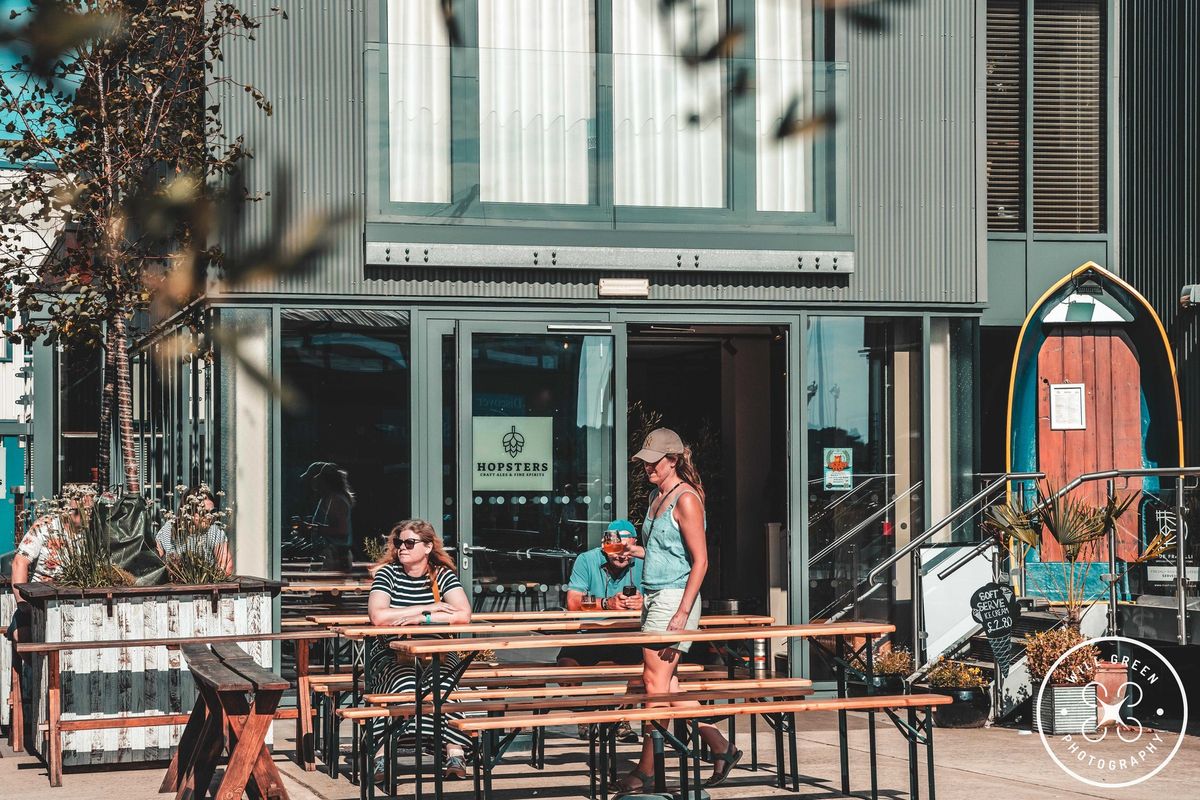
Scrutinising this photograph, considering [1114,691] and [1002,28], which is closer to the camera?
[1114,691]

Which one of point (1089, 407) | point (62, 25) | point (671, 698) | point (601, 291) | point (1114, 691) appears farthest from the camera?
point (1089, 407)

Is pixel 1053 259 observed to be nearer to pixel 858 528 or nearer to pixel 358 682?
pixel 858 528

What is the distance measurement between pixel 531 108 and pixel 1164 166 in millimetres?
6299

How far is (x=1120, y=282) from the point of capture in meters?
13.8

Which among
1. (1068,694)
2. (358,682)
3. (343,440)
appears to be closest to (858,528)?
(1068,694)

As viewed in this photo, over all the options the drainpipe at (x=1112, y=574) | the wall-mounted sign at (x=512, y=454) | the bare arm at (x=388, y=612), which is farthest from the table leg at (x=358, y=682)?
the drainpipe at (x=1112, y=574)

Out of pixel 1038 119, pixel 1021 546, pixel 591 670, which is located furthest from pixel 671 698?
pixel 1038 119

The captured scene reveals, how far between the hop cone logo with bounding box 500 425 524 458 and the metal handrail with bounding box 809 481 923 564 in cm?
226

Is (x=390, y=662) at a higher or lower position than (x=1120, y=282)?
lower

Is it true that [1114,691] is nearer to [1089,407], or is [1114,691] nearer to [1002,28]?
[1089,407]

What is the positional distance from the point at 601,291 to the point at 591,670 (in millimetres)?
3689

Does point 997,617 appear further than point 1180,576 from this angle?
Yes

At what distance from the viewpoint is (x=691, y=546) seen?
24.3 ft

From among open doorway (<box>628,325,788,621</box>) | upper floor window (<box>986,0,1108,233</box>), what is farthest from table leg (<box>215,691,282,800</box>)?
upper floor window (<box>986,0,1108,233</box>)
